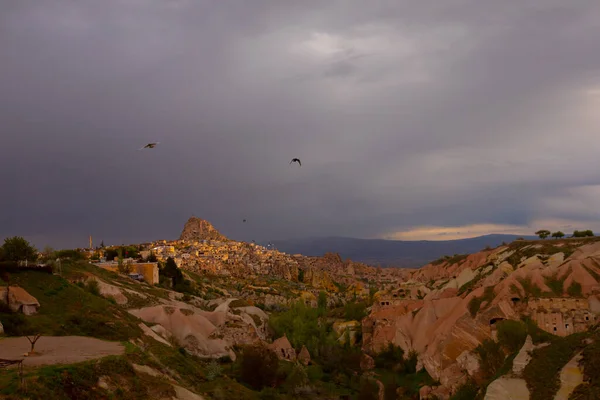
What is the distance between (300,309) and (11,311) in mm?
37457

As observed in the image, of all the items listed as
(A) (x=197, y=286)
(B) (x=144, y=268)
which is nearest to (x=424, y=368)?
(B) (x=144, y=268)

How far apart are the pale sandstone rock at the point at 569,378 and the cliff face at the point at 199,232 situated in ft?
588

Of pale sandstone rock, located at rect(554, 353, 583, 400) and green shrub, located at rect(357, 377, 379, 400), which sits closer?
pale sandstone rock, located at rect(554, 353, 583, 400)

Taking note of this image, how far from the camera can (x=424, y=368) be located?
126ft

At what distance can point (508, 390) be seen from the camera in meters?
13.3

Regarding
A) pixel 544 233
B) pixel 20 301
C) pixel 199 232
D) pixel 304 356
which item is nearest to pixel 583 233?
pixel 544 233

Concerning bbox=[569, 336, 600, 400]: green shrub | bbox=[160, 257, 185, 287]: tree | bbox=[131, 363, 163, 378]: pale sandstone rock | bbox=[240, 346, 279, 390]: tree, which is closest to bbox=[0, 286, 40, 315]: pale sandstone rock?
bbox=[131, 363, 163, 378]: pale sandstone rock

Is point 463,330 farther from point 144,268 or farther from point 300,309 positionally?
point 144,268

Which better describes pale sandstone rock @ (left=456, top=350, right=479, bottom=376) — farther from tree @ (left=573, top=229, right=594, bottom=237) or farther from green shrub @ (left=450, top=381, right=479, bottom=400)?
tree @ (left=573, top=229, right=594, bottom=237)

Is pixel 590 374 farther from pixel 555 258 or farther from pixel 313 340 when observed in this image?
pixel 555 258

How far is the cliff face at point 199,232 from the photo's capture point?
18925 centimetres

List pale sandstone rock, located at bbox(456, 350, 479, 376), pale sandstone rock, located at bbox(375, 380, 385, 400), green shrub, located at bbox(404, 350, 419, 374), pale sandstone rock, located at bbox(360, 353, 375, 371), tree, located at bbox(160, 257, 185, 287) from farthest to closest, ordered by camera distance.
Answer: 1. tree, located at bbox(160, 257, 185, 287)
2. pale sandstone rock, located at bbox(360, 353, 375, 371)
3. green shrub, located at bbox(404, 350, 419, 374)
4. pale sandstone rock, located at bbox(375, 380, 385, 400)
5. pale sandstone rock, located at bbox(456, 350, 479, 376)

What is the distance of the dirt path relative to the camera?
12.7 metres

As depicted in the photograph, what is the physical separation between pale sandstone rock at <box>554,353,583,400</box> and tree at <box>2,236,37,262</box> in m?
26.8
